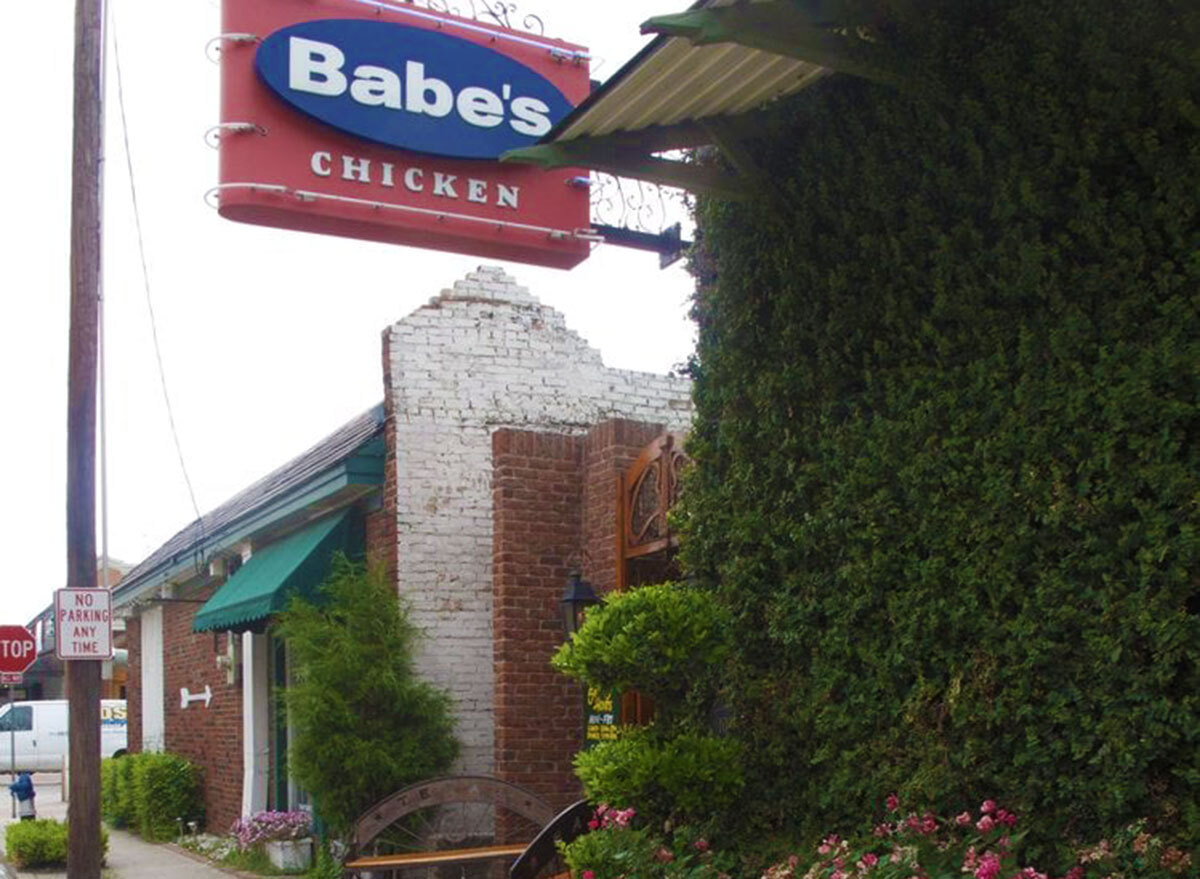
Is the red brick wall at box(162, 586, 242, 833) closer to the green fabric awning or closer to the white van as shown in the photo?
the green fabric awning

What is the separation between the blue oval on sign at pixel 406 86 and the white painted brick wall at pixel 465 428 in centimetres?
261

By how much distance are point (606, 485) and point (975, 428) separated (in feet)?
17.4

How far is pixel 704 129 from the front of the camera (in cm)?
747

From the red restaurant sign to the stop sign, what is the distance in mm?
13832

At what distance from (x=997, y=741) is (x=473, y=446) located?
276 inches

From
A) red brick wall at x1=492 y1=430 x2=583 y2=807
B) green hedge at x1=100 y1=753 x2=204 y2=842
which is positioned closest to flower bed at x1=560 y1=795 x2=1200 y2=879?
red brick wall at x1=492 y1=430 x2=583 y2=807

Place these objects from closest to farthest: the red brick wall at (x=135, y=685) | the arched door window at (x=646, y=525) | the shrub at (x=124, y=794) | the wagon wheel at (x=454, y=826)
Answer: the arched door window at (x=646, y=525)
the wagon wheel at (x=454, y=826)
the shrub at (x=124, y=794)
the red brick wall at (x=135, y=685)

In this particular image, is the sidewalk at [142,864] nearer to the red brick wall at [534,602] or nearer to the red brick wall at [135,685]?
the red brick wall at [135,685]

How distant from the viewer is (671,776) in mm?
7156

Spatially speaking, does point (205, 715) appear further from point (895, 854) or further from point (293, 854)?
point (895, 854)

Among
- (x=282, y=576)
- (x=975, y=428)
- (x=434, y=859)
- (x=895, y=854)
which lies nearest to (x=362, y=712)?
(x=282, y=576)

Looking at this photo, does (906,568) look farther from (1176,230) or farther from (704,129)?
(704,129)

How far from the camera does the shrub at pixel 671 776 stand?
7.19 m

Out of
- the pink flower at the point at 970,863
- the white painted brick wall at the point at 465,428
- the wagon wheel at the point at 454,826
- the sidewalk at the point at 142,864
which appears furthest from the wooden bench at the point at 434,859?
the pink flower at the point at 970,863
